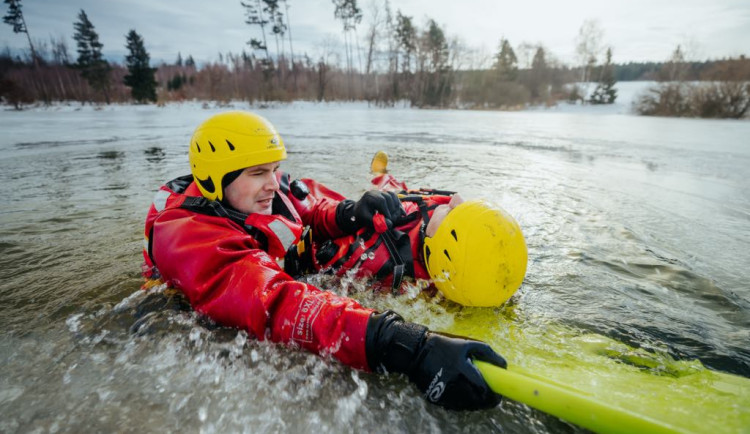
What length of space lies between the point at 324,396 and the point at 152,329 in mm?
1278

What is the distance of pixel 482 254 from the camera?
6.72 feet

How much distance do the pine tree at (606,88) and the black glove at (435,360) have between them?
47.8 meters

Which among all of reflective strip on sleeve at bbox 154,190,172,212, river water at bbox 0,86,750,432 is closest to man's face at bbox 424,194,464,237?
river water at bbox 0,86,750,432

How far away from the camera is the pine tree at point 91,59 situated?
3244cm

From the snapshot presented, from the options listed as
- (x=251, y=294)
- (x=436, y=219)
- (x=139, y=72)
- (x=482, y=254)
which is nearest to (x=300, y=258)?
(x=251, y=294)

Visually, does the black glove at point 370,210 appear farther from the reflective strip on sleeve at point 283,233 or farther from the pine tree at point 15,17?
the pine tree at point 15,17

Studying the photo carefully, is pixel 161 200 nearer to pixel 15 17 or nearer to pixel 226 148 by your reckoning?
pixel 226 148

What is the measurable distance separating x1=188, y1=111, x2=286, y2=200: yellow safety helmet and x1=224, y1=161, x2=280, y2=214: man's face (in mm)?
78

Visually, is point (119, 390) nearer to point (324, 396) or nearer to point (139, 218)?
point (324, 396)

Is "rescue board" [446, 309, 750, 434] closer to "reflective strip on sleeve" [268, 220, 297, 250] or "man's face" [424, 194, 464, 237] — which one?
"man's face" [424, 194, 464, 237]

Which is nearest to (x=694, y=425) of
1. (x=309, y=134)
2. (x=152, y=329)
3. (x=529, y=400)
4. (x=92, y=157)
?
(x=529, y=400)

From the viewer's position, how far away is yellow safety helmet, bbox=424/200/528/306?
6.70 ft

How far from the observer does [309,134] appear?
1321cm

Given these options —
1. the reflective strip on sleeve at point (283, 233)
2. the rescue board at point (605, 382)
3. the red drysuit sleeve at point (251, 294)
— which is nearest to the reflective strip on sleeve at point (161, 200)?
the red drysuit sleeve at point (251, 294)
